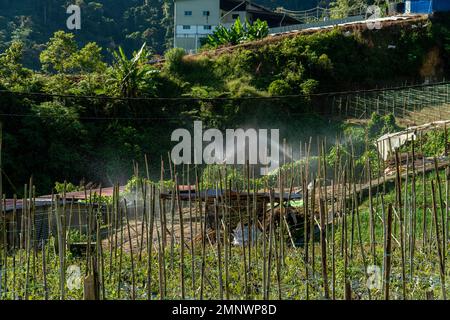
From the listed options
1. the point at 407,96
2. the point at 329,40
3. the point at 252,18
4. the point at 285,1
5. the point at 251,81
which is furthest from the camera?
the point at 285,1

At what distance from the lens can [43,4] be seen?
31094 millimetres

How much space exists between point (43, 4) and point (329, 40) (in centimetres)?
1372

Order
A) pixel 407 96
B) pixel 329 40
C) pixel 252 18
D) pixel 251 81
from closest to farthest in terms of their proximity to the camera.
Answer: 1. pixel 407 96
2. pixel 251 81
3. pixel 329 40
4. pixel 252 18

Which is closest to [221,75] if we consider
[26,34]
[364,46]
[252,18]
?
[364,46]

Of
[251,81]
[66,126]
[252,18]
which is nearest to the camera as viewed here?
[66,126]

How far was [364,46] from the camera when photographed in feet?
75.0

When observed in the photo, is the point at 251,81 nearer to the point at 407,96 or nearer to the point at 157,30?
the point at 407,96

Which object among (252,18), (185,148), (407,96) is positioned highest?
(252,18)

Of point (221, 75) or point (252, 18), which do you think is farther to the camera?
point (252, 18)

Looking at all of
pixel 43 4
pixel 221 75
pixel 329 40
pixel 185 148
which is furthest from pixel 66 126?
pixel 43 4

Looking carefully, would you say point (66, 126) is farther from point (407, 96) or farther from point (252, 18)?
point (252, 18)

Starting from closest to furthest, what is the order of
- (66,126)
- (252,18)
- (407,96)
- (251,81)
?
(66,126) < (407,96) < (251,81) < (252,18)

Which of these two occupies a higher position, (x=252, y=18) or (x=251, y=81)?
(x=252, y=18)

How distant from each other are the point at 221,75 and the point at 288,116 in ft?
8.93
